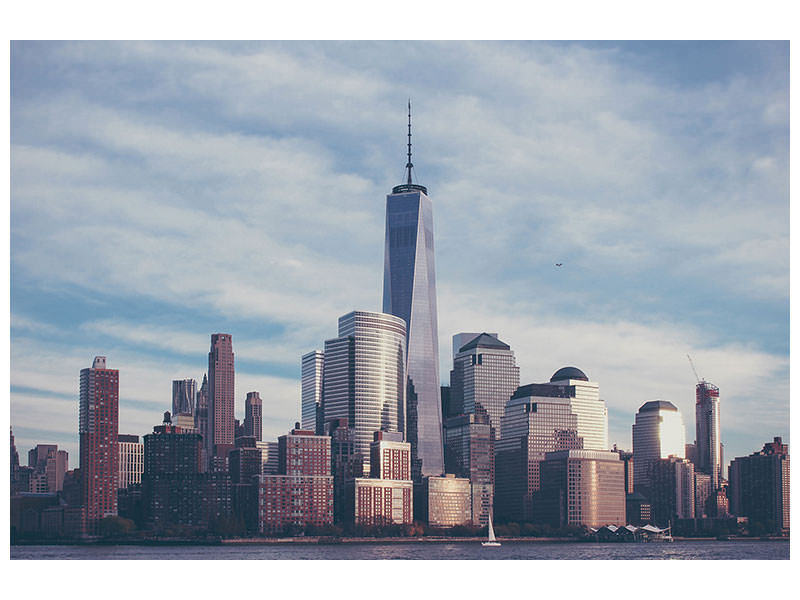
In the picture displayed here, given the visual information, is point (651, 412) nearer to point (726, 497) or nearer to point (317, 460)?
point (726, 497)

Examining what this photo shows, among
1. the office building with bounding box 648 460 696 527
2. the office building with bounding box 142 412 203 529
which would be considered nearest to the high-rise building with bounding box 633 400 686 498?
the office building with bounding box 648 460 696 527

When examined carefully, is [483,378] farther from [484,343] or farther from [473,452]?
[473,452]

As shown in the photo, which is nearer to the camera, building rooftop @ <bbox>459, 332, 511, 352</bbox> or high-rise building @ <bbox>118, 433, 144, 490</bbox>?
high-rise building @ <bbox>118, 433, 144, 490</bbox>

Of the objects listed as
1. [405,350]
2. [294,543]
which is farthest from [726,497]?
[294,543]

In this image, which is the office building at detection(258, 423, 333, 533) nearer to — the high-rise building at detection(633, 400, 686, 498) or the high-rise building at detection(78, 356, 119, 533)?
the high-rise building at detection(78, 356, 119, 533)

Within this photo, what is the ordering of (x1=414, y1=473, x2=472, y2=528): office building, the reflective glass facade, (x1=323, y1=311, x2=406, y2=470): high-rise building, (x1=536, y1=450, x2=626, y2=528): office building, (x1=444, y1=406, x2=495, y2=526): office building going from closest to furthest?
1. (x1=414, y1=473, x2=472, y2=528): office building
2. (x1=536, y1=450, x2=626, y2=528): office building
3. (x1=444, y1=406, x2=495, y2=526): office building
4. (x1=323, y1=311, x2=406, y2=470): high-rise building
5. the reflective glass facade
